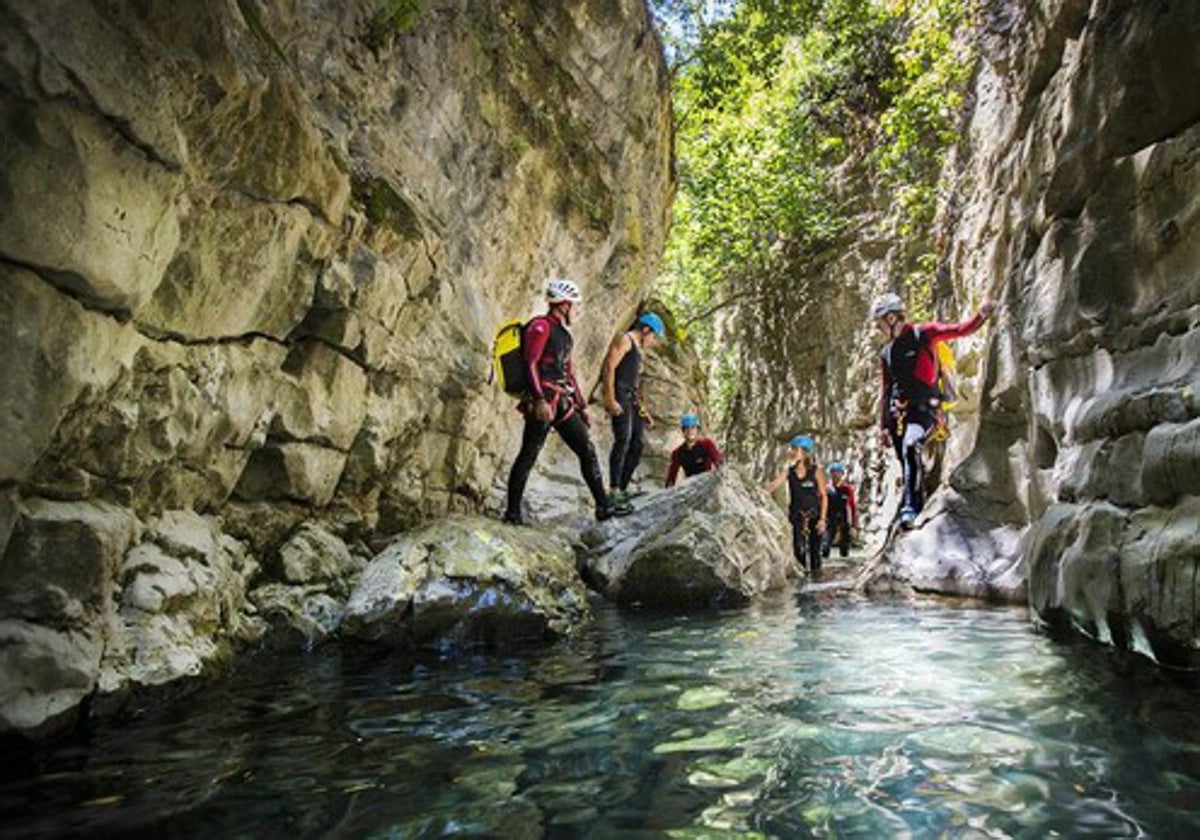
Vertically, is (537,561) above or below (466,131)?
below

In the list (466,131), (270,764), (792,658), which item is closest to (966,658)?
(792,658)

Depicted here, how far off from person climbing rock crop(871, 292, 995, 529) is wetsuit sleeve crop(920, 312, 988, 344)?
0.04ft

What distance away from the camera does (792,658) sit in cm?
535

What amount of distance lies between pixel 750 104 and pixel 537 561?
64.3ft

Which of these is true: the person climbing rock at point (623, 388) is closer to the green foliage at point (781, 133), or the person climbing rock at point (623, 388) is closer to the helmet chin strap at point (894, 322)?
the helmet chin strap at point (894, 322)

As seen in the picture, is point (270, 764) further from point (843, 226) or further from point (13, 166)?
point (843, 226)

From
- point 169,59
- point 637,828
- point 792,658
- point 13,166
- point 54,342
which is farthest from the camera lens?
point 792,658

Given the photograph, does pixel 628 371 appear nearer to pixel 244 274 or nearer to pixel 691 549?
pixel 691 549

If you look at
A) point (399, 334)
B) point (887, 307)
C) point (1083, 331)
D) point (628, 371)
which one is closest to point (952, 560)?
point (887, 307)

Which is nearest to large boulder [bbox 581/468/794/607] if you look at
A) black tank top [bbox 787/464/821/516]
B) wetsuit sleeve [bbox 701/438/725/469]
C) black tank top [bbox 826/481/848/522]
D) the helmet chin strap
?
wetsuit sleeve [bbox 701/438/725/469]

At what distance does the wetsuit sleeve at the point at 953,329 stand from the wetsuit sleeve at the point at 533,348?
4.84 metres

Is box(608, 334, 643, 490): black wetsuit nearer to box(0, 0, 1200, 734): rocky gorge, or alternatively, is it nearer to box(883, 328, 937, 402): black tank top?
box(0, 0, 1200, 734): rocky gorge

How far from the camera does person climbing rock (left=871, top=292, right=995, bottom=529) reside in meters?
9.99

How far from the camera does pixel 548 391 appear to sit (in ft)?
28.7
